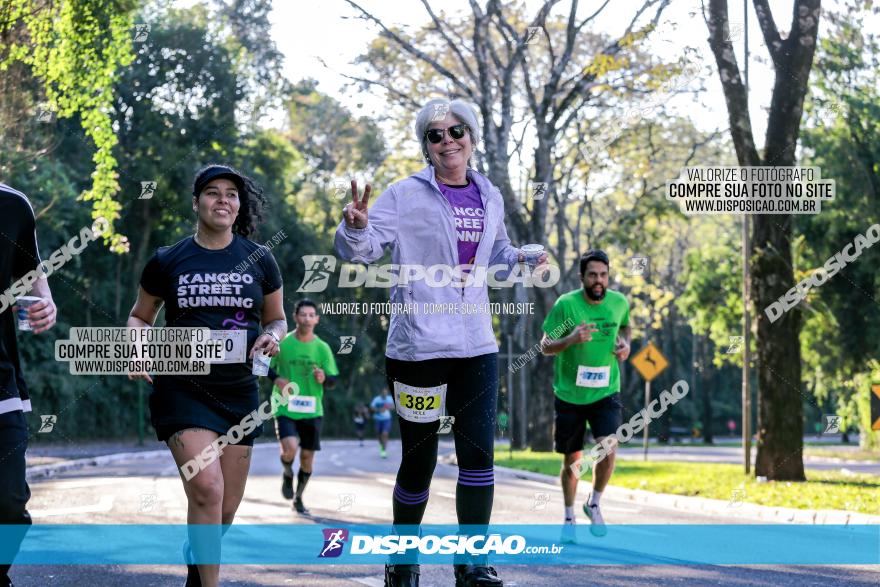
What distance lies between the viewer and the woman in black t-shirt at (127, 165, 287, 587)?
5.59m

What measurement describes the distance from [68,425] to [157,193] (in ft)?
22.8

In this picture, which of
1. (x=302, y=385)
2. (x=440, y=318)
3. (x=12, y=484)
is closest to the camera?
A: (x=12, y=484)

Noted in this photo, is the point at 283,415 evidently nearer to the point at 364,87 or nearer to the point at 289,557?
the point at 289,557

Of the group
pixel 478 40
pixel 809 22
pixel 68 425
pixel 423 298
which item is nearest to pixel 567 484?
pixel 423 298

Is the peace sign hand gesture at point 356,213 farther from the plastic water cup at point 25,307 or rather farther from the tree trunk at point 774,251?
the tree trunk at point 774,251

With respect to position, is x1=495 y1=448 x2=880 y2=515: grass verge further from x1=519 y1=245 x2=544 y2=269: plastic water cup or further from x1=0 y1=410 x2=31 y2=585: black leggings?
x1=0 y1=410 x2=31 y2=585: black leggings

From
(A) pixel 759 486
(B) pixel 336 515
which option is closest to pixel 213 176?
(B) pixel 336 515

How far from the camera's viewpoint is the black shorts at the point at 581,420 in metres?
9.47

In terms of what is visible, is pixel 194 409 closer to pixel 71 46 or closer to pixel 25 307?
pixel 25 307

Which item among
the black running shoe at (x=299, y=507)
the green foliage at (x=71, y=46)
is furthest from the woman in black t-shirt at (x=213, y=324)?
the green foliage at (x=71, y=46)

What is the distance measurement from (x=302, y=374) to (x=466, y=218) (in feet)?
22.6

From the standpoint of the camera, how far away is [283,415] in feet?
41.1

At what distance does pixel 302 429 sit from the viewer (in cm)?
1259

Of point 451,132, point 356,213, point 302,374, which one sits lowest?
point 302,374
